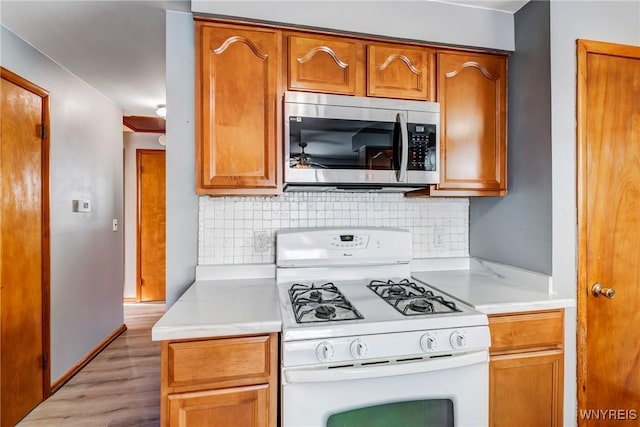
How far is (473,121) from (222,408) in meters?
1.77

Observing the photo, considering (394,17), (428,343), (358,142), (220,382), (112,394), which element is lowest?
(112,394)

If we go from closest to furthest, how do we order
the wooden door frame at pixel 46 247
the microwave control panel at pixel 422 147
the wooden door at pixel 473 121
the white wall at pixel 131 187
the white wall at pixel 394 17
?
1. the white wall at pixel 394 17
2. the microwave control panel at pixel 422 147
3. the wooden door at pixel 473 121
4. the wooden door frame at pixel 46 247
5. the white wall at pixel 131 187

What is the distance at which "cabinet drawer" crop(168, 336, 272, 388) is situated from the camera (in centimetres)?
112

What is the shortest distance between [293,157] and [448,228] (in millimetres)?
1146

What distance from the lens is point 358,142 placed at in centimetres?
157

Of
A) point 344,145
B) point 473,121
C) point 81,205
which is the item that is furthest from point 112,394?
point 473,121

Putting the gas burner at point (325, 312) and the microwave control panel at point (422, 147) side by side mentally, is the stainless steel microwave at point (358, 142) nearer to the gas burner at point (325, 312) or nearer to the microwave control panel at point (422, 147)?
the microwave control panel at point (422, 147)

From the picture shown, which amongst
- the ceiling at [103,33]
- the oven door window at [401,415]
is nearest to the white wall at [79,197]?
the ceiling at [103,33]

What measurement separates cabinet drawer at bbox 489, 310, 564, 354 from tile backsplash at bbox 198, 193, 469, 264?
69 cm

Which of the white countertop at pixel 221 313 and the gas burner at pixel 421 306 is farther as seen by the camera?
the gas burner at pixel 421 306

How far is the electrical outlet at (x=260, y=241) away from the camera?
1.81 m

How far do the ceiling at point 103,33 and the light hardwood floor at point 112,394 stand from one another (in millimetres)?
2322

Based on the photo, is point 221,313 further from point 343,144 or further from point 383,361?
point 343,144

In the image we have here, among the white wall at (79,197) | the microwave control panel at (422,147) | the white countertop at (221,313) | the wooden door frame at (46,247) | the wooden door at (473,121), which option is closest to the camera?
the white countertop at (221,313)
